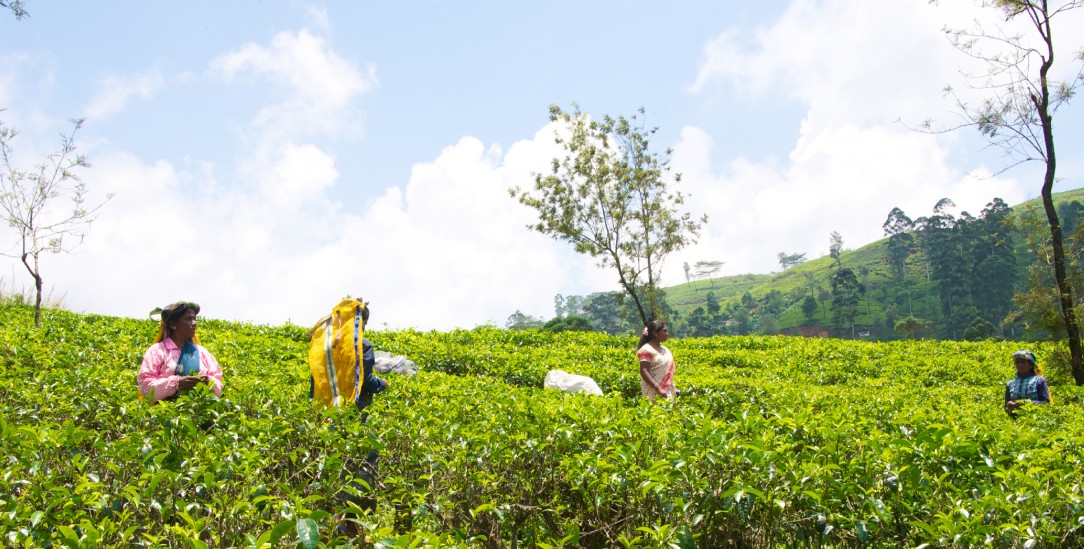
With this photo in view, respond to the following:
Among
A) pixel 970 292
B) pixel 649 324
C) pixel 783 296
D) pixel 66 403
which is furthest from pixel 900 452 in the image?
pixel 783 296

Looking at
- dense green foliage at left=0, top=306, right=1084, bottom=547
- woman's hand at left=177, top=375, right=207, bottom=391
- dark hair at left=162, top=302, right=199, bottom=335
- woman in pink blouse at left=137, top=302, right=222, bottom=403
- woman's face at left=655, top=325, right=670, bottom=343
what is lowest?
dense green foliage at left=0, top=306, right=1084, bottom=547

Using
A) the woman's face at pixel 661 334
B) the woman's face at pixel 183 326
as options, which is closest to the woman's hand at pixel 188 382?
the woman's face at pixel 183 326

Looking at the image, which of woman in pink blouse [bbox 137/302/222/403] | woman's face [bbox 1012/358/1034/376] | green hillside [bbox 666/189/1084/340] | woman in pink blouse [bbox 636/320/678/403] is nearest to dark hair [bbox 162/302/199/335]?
woman in pink blouse [bbox 137/302/222/403]

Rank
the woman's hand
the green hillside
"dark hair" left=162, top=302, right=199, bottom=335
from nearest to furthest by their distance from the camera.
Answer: the woman's hand < "dark hair" left=162, top=302, right=199, bottom=335 < the green hillside

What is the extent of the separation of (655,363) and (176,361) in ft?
15.0

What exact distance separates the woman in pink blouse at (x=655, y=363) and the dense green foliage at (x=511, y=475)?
5.08ft

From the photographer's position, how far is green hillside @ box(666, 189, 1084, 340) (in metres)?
81.9

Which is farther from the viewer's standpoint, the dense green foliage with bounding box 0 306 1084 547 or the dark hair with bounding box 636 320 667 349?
the dark hair with bounding box 636 320 667 349

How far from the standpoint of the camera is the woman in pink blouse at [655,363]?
6.78m

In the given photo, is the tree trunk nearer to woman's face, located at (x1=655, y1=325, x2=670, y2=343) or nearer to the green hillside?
woman's face, located at (x1=655, y1=325, x2=670, y2=343)

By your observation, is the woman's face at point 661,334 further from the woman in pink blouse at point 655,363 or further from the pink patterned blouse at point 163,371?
the pink patterned blouse at point 163,371

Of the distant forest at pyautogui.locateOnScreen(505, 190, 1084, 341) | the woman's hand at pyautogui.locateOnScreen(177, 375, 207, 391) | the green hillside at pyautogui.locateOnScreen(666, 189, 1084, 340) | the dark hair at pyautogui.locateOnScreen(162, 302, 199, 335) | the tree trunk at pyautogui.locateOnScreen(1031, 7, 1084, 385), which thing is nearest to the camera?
the woman's hand at pyautogui.locateOnScreen(177, 375, 207, 391)

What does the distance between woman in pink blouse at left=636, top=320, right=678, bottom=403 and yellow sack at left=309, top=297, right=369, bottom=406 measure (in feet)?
10.7

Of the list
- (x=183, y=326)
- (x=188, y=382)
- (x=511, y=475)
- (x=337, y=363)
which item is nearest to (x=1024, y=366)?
(x=511, y=475)
